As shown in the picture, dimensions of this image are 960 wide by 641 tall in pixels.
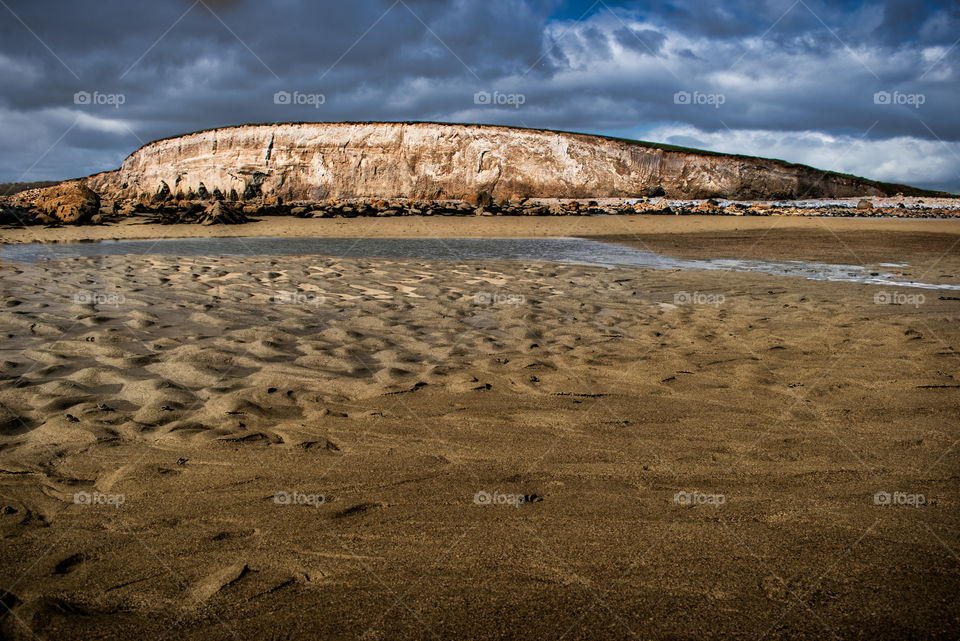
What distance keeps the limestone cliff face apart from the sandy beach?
37.1 m

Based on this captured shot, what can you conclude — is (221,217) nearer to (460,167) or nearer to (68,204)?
(68,204)

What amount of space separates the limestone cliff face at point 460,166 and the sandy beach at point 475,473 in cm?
3711

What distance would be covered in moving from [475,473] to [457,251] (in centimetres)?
1155

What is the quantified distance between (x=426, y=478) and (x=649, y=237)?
17.4m

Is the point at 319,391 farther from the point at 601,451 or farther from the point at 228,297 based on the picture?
the point at 228,297

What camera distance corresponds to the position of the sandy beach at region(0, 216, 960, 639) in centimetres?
207

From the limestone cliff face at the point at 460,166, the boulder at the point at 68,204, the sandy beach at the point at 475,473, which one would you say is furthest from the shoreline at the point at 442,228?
the limestone cliff face at the point at 460,166

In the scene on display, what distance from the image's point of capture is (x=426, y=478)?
302 cm

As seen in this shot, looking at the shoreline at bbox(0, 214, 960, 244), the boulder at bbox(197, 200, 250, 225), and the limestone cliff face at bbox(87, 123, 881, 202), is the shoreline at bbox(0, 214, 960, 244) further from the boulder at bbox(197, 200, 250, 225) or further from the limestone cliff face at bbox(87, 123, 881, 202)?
the limestone cliff face at bbox(87, 123, 881, 202)

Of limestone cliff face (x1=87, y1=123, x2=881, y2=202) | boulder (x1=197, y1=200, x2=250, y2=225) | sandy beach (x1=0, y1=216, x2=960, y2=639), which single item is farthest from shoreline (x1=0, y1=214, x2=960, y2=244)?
limestone cliff face (x1=87, y1=123, x2=881, y2=202)

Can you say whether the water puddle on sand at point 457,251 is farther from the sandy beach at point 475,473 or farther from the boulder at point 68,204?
the boulder at point 68,204

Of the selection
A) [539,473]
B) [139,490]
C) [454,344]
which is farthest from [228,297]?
[539,473]

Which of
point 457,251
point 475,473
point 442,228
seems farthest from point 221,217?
point 475,473

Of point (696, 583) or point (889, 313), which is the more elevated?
point (889, 313)
